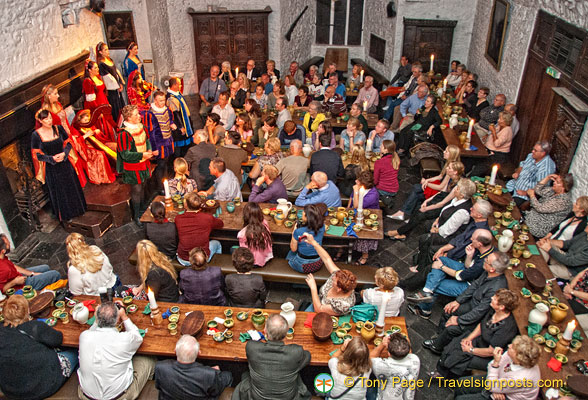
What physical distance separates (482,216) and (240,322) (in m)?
3.08

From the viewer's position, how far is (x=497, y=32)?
9672 millimetres

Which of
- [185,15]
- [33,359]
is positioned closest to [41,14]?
[185,15]

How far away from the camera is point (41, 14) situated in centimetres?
747

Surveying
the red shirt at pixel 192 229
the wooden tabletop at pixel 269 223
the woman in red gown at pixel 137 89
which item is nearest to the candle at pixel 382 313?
the wooden tabletop at pixel 269 223

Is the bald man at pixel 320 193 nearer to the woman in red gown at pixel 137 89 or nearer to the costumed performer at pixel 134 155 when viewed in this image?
the costumed performer at pixel 134 155

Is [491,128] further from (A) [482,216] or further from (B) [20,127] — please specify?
(B) [20,127]

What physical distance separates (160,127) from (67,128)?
1422 mm

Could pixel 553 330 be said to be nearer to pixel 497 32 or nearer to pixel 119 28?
pixel 497 32

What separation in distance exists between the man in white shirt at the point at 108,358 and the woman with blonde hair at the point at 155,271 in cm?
71

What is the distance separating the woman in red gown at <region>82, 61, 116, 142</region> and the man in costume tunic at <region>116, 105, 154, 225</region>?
1.41 m

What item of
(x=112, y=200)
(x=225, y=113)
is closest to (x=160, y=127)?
(x=225, y=113)

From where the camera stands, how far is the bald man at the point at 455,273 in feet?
16.5

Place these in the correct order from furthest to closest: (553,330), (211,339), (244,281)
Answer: (244,281)
(211,339)
(553,330)

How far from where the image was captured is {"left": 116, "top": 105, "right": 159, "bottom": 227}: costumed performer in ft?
22.7
